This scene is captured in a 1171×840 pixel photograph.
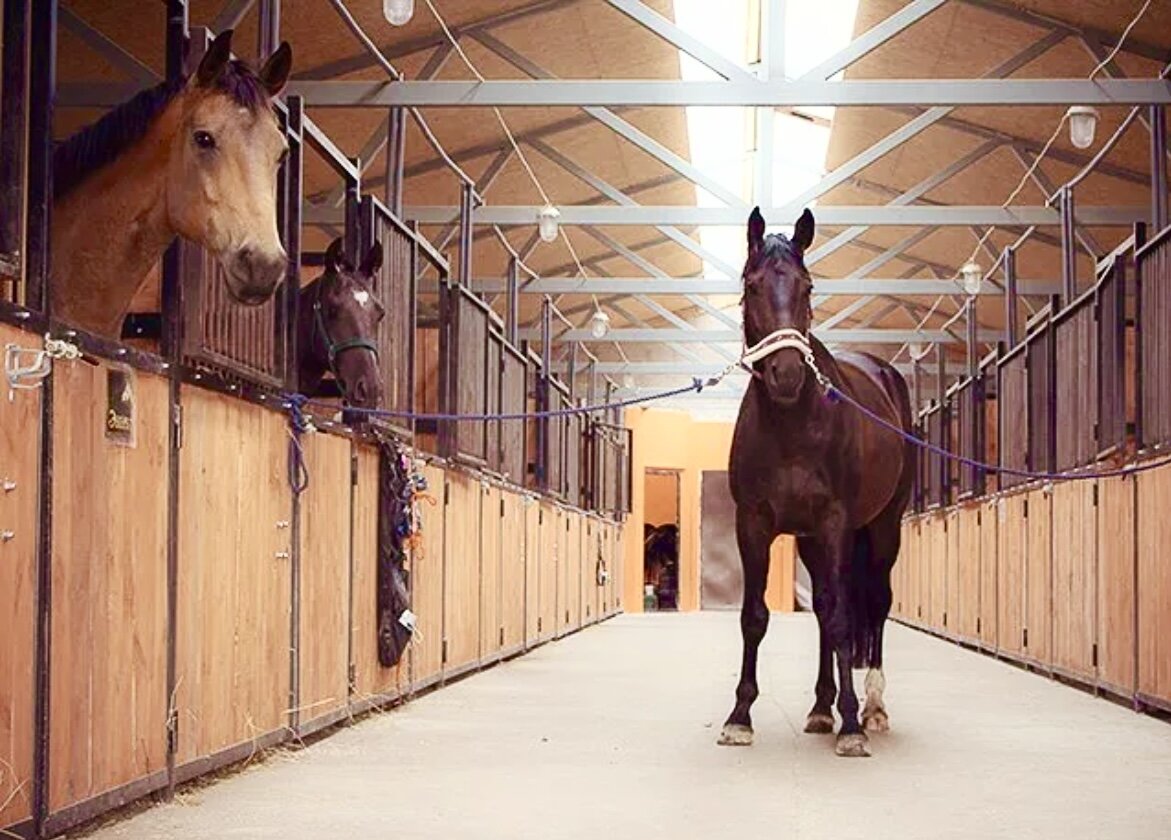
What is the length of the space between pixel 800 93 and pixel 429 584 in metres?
3.69

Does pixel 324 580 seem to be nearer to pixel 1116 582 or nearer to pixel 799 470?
pixel 799 470

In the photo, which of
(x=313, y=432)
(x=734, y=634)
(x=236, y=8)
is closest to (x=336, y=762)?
(x=313, y=432)

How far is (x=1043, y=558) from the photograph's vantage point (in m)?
9.99

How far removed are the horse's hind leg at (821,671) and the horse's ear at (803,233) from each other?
1.04 metres

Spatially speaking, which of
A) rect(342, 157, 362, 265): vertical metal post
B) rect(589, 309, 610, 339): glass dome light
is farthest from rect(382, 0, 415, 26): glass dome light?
rect(589, 309, 610, 339): glass dome light

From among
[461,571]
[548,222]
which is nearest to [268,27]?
[461,571]

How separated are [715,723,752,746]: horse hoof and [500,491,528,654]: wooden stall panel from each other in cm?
516

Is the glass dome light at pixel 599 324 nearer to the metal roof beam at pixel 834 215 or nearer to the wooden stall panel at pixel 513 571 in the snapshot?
the metal roof beam at pixel 834 215

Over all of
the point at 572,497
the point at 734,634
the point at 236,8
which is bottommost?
the point at 734,634

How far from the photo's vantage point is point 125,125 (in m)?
4.23

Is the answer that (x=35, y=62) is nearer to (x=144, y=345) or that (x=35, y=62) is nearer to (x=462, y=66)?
(x=144, y=345)

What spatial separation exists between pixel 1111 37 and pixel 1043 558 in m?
3.87

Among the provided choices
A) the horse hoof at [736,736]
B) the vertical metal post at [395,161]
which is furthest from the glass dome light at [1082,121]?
the horse hoof at [736,736]

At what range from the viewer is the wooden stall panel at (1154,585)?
6727mm
